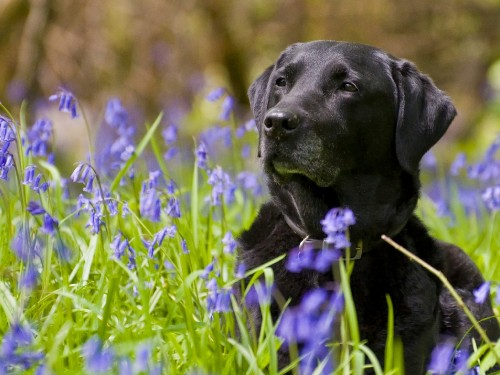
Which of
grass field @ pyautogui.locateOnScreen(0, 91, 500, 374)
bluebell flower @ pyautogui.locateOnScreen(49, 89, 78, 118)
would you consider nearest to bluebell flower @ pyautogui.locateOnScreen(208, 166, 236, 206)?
grass field @ pyautogui.locateOnScreen(0, 91, 500, 374)

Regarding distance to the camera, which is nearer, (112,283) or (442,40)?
(112,283)

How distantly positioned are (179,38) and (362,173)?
5.94 meters

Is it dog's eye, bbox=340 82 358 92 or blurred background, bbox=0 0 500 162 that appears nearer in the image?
dog's eye, bbox=340 82 358 92

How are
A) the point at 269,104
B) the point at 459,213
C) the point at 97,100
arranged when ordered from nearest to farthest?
the point at 269,104, the point at 459,213, the point at 97,100

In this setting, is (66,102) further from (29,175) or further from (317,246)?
(317,246)

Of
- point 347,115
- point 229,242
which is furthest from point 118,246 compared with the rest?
point 347,115

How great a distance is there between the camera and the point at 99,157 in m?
4.58

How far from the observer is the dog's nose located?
2.94 metres

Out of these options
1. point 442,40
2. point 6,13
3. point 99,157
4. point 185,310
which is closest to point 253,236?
point 185,310

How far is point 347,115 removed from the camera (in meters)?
3.15

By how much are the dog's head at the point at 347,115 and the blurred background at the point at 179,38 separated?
3913 millimetres

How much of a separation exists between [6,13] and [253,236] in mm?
5530

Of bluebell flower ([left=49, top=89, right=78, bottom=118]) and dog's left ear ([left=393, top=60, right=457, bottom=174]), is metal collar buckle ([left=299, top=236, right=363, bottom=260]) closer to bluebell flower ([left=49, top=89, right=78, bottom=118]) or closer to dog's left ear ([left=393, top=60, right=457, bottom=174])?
dog's left ear ([left=393, top=60, right=457, bottom=174])

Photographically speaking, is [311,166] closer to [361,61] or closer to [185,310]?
[361,61]
